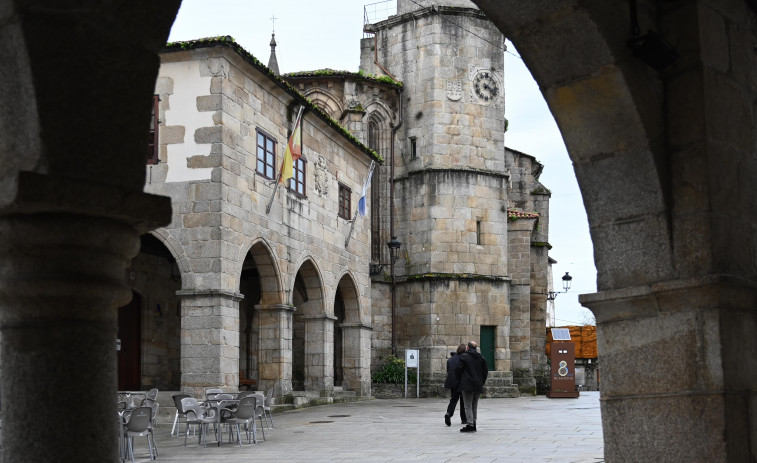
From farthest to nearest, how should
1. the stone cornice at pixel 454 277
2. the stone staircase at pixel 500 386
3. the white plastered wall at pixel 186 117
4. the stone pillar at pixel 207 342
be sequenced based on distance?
the stone cornice at pixel 454 277 < the stone staircase at pixel 500 386 < the white plastered wall at pixel 186 117 < the stone pillar at pixel 207 342

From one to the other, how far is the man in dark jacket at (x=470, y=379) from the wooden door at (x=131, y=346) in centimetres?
834

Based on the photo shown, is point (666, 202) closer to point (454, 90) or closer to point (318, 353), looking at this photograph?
point (318, 353)

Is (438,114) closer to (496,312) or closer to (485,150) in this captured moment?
(485,150)

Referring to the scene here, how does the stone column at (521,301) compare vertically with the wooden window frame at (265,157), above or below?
below

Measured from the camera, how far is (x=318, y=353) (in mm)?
20453

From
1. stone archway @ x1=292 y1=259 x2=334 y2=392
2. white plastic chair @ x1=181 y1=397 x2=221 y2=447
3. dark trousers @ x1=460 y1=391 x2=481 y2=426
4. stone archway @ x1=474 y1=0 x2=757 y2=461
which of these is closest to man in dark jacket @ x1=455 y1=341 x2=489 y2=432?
dark trousers @ x1=460 y1=391 x2=481 y2=426

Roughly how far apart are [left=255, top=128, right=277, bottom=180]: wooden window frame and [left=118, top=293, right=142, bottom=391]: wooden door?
393 centimetres

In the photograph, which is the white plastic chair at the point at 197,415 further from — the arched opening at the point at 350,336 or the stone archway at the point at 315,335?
the arched opening at the point at 350,336

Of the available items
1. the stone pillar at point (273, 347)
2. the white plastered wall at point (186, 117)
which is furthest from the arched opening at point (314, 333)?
the white plastered wall at point (186, 117)

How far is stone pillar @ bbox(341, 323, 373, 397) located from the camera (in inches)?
884

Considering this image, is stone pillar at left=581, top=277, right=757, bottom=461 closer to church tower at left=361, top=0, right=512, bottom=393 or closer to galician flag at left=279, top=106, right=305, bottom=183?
galician flag at left=279, top=106, right=305, bottom=183

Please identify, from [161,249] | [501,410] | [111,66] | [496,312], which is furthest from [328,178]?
[111,66]

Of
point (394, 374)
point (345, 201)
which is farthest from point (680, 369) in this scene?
point (394, 374)

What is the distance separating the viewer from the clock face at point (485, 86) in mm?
27547
